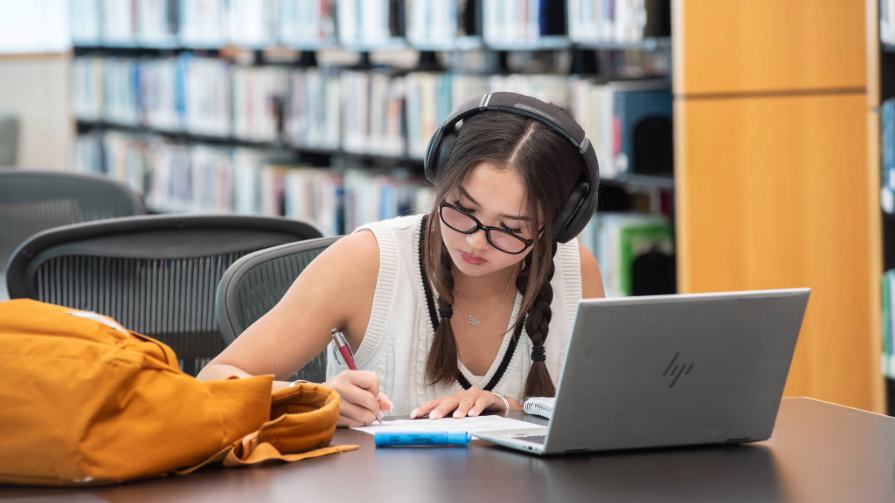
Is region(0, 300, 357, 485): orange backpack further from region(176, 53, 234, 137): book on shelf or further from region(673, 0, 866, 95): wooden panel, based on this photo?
region(176, 53, 234, 137): book on shelf

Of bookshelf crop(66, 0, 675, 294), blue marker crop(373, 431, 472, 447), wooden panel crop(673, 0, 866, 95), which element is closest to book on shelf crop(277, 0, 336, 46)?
bookshelf crop(66, 0, 675, 294)

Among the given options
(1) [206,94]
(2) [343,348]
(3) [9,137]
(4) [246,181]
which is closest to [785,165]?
(2) [343,348]

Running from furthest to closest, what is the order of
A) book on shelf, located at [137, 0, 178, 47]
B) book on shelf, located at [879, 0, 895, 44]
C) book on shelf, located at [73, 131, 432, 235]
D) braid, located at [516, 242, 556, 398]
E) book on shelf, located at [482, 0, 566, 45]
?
book on shelf, located at [137, 0, 178, 47] → book on shelf, located at [73, 131, 432, 235] → book on shelf, located at [482, 0, 566, 45] → book on shelf, located at [879, 0, 895, 44] → braid, located at [516, 242, 556, 398]

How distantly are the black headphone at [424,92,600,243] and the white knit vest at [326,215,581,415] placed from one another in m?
0.16

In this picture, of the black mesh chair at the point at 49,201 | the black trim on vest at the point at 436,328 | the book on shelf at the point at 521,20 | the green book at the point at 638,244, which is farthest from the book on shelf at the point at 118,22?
the black trim on vest at the point at 436,328

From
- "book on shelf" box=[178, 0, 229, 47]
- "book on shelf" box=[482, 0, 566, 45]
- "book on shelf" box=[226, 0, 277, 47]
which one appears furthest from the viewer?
"book on shelf" box=[178, 0, 229, 47]

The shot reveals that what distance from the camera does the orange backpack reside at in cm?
120

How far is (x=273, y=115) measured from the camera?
5879mm

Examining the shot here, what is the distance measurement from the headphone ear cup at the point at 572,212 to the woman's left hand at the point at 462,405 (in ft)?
0.81

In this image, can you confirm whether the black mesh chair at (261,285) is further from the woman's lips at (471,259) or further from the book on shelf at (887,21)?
the book on shelf at (887,21)

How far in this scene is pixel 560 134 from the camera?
1704 millimetres

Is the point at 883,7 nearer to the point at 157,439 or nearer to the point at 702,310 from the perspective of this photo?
the point at 702,310

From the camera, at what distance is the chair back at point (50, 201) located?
3.03 m

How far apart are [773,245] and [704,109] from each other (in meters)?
0.40
